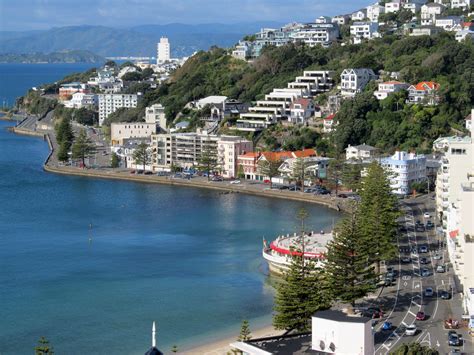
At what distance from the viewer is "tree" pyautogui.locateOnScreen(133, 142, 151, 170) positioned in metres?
34.3

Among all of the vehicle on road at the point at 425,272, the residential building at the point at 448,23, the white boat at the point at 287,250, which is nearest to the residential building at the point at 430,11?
the residential building at the point at 448,23

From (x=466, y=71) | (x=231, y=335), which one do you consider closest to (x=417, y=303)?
(x=231, y=335)

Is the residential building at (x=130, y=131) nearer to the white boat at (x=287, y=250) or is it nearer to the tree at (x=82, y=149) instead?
the tree at (x=82, y=149)

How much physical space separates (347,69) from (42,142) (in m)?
16.6

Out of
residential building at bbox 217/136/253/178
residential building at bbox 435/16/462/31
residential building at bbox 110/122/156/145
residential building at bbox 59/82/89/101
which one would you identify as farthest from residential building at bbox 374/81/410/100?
residential building at bbox 59/82/89/101

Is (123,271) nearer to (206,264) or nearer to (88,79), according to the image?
(206,264)

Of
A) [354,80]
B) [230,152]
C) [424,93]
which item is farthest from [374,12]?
[230,152]

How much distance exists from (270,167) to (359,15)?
21094 millimetres

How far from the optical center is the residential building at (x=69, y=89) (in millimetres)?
57781

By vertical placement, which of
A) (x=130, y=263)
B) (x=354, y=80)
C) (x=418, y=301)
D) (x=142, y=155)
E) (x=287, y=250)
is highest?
(x=354, y=80)

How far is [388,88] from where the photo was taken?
34.4 metres

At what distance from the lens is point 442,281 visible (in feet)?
53.9

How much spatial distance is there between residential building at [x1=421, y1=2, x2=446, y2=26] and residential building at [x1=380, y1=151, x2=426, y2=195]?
16.7 meters

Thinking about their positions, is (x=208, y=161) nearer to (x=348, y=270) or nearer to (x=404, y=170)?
(x=404, y=170)
